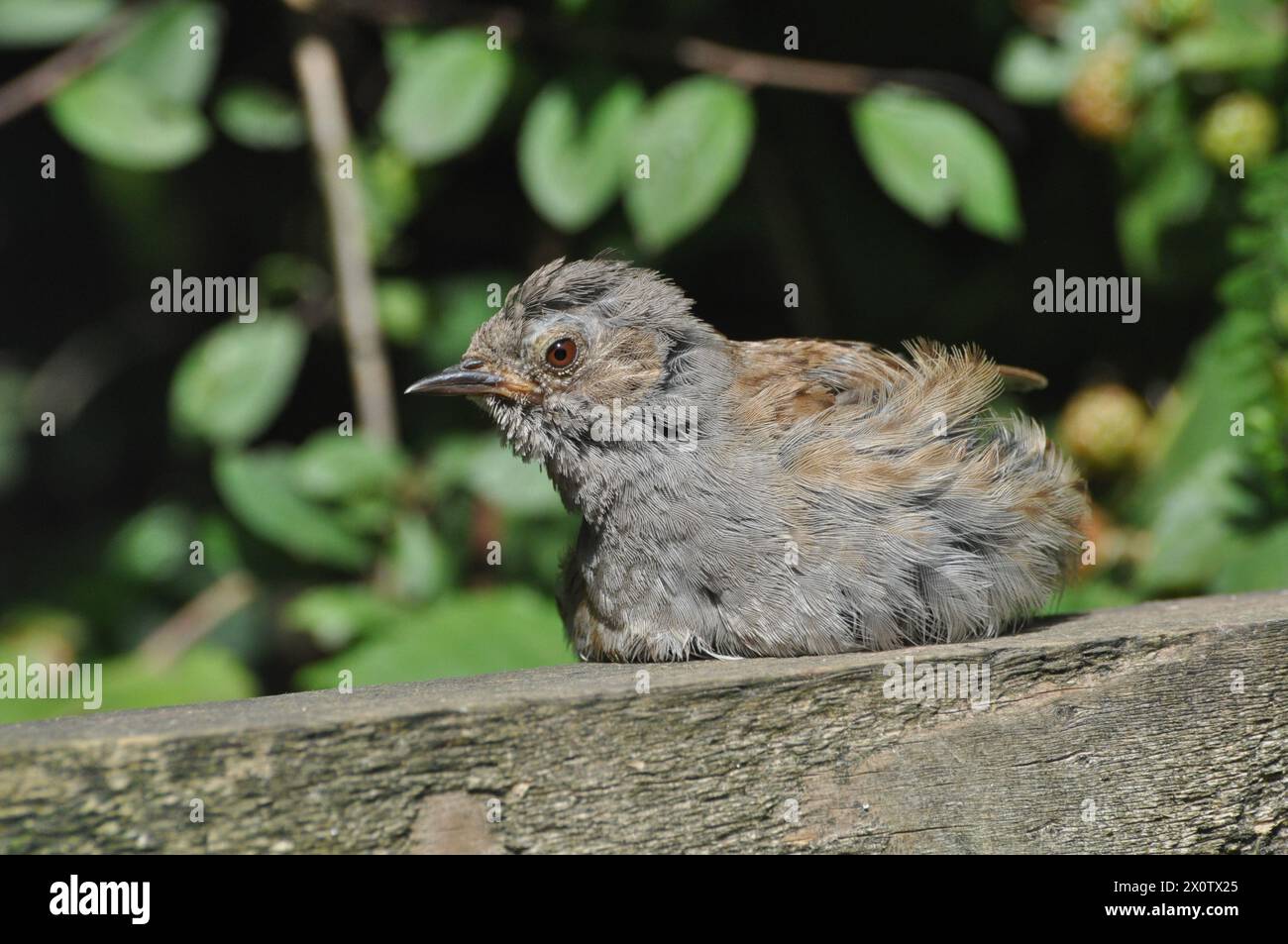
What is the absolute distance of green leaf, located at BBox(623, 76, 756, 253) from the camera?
4152 millimetres

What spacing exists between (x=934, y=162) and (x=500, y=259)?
1798 millimetres

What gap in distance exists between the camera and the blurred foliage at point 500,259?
4211 millimetres

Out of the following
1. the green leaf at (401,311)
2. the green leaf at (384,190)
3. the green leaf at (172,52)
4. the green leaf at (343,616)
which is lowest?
the green leaf at (343,616)

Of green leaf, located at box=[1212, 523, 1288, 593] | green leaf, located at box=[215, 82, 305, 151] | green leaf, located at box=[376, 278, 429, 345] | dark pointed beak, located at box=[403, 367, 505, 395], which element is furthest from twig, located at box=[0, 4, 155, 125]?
green leaf, located at box=[1212, 523, 1288, 593]

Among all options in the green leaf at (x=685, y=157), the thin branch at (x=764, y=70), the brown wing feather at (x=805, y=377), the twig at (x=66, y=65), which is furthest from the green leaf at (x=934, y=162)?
the twig at (x=66, y=65)

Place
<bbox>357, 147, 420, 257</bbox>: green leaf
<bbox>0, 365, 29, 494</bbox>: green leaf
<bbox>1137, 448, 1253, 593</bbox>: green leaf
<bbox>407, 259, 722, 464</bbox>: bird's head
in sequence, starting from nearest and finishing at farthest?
<bbox>407, 259, 722, 464</bbox>: bird's head, <bbox>1137, 448, 1253, 593</bbox>: green leaf, <bbox>357, 147, 420, 257</bbox>: green leaf, <bbox>0, 365, 29, 494</bbox>: green leaf

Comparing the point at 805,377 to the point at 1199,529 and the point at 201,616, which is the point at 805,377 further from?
the point at 201,616

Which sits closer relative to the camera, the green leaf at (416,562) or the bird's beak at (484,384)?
the bird's beak at (484,384)

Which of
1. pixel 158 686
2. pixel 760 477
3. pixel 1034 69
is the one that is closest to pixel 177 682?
pixel 158 686

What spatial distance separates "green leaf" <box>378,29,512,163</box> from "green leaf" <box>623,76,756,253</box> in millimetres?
545

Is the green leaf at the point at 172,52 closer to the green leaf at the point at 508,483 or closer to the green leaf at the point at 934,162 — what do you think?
the green leaf at the point at 508,483

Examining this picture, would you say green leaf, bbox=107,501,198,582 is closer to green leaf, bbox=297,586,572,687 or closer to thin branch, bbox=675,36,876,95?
green leaf, bbox=297,586,572,687

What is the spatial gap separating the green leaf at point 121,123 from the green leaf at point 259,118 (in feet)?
1.58

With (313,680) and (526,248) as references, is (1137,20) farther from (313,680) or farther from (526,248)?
(313,680)
